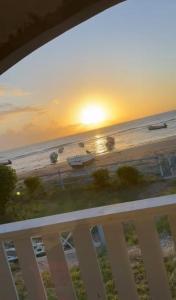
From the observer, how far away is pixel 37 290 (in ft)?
3.34

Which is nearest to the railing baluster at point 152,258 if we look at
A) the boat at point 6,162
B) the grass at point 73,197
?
the grass at point 73,197

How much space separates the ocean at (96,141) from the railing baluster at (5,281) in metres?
1.26

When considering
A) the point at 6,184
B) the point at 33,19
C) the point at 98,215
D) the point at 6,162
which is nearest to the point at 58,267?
the point at 98,215

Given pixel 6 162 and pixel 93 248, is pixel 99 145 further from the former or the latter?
pixel 93 248

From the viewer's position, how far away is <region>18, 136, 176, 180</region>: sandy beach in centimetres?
250

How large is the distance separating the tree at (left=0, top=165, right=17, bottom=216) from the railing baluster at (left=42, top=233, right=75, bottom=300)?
107 centimetres

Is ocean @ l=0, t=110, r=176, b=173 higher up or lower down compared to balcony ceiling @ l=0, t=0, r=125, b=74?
lower down

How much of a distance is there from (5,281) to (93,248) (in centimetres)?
29

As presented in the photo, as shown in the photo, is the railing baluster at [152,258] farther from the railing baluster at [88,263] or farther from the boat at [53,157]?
the boat at [53,157]

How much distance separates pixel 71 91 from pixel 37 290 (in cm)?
215

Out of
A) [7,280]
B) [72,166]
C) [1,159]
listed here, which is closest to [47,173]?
[72,166]

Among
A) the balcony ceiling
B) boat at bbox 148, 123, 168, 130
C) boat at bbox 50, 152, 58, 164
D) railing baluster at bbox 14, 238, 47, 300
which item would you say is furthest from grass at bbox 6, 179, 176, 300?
the balcony ceiling

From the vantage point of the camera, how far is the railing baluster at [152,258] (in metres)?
0.95

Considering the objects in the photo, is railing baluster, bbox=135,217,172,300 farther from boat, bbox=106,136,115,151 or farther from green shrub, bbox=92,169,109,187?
boat, bbox=106,136,115,151
